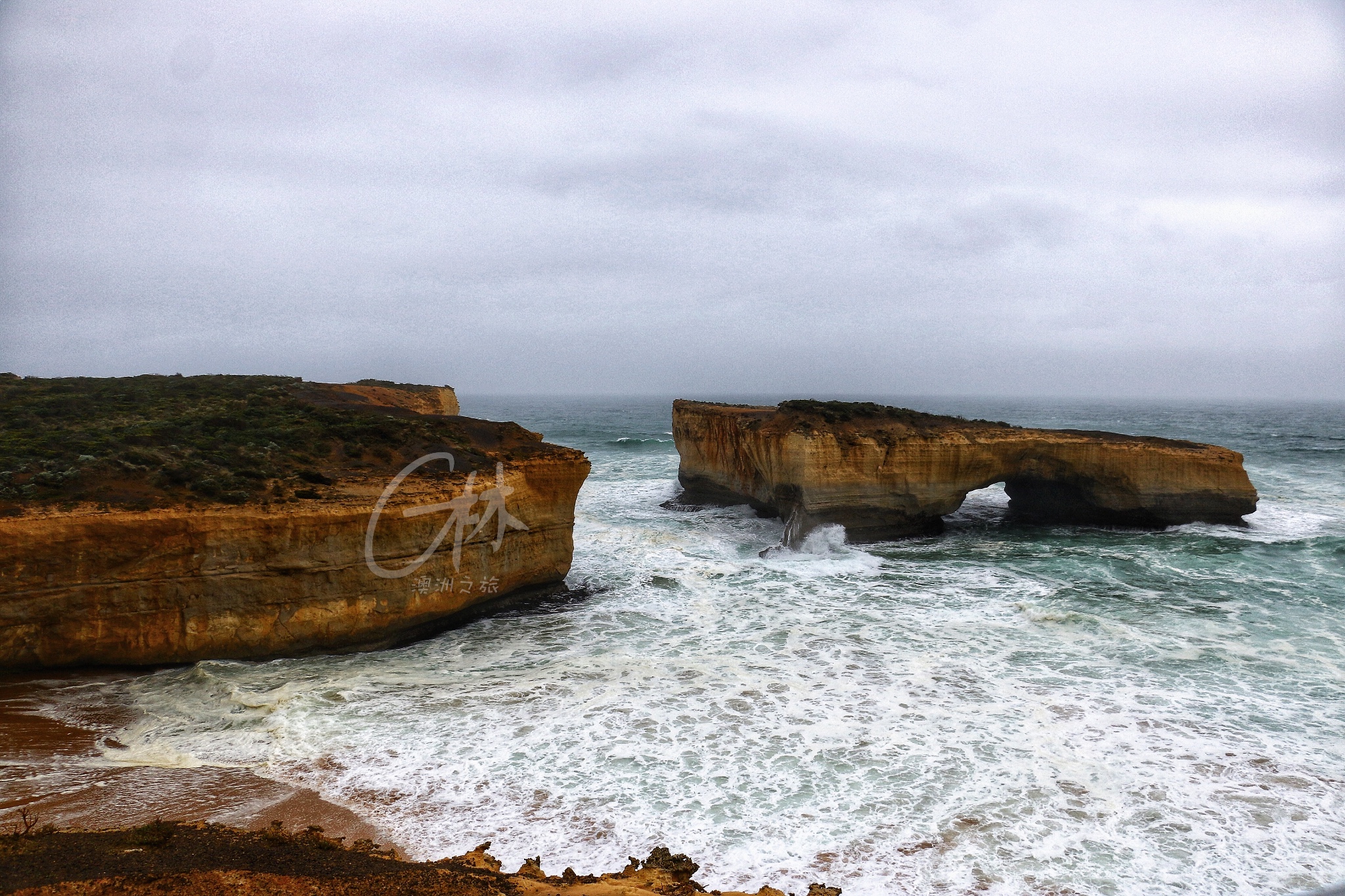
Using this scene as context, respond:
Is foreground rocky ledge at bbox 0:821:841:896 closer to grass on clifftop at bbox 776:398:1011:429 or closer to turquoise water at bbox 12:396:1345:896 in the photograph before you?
turquoise water at bbox 12:396:1345:896

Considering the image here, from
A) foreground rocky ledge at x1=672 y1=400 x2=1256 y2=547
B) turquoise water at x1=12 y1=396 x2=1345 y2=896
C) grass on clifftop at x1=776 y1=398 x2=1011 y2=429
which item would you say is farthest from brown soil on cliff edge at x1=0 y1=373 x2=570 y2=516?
grass on clifftop at x1=776 y1=398 x2=1011 y2=429

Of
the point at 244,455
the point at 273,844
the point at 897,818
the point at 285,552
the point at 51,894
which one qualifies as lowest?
the point at 897,818

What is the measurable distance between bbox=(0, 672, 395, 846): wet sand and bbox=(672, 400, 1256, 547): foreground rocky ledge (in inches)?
511

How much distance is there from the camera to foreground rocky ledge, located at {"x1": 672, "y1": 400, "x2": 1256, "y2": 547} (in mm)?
18656

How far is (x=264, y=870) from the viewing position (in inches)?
201

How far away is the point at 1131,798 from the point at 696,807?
4264mm

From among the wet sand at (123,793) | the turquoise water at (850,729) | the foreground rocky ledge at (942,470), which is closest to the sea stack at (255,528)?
the turquoise water at (850,729)

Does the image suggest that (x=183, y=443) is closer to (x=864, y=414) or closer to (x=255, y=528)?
(x=255, y=528)

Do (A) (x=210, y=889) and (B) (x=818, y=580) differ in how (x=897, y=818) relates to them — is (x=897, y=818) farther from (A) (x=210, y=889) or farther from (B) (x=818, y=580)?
(B) (x=818, y=580)

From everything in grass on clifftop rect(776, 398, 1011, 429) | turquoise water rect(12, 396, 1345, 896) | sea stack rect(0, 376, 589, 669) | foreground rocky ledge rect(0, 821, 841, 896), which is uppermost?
grass on clifftop rect(776, 398, 1011, 429)

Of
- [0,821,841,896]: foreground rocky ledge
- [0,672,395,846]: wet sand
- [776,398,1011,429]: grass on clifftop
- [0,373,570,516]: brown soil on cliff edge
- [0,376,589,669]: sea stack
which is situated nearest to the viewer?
[0,821,841,896]: foreground rocky ledge

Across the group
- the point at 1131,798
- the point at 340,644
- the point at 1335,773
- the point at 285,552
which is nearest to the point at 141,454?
the point at 285,552

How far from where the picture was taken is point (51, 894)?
4434 millimetres

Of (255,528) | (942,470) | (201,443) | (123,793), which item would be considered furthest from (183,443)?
(942,470)
